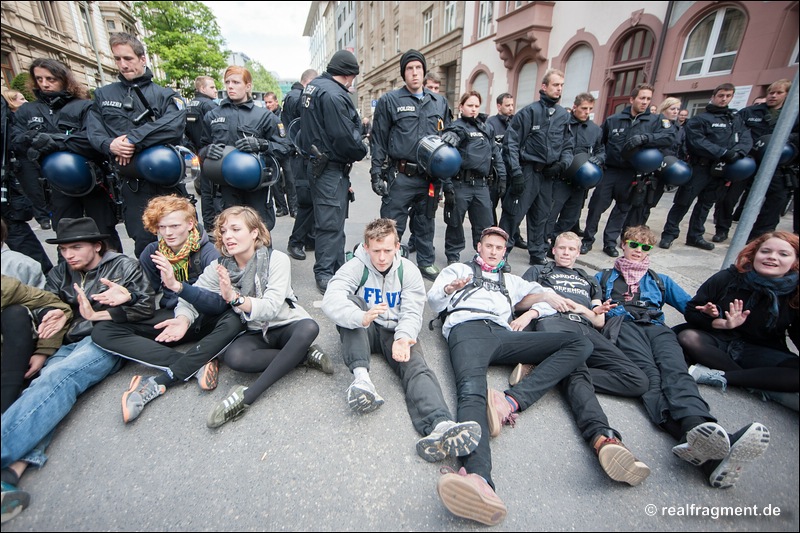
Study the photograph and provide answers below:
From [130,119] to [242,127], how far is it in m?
0.94

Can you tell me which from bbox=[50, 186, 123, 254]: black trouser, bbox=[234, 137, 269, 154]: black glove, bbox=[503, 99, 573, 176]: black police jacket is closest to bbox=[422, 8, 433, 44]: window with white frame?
bbox=[503, 99, 573, 176]: black police jacket

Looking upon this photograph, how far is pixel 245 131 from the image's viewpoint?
3566mm

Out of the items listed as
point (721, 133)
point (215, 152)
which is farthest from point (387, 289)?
point (721, 133)

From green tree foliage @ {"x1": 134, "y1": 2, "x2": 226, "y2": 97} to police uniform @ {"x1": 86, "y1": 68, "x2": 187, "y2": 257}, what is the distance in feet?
64.1

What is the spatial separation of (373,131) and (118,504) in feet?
11.2

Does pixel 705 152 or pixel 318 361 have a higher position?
pixel 705 152

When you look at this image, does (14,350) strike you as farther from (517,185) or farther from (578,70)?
(578,70)

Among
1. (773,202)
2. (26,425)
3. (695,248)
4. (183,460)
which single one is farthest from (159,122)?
(773,202)

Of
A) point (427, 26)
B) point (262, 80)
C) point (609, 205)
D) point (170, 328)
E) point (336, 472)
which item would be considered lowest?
point (336, 472)

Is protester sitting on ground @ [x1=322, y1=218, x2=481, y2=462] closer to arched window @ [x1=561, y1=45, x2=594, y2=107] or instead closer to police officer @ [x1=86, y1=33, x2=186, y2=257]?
police officer @ [x1=86, y1=33, x2=186, y2=257]

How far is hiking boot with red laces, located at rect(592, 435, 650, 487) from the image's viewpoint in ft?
5.03

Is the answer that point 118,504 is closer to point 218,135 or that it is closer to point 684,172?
point 218,135

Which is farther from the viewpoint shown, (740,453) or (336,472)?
(336,472)

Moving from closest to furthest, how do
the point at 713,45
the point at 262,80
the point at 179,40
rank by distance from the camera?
the point at 713,45
the point at 179,40
the point at 262,80
